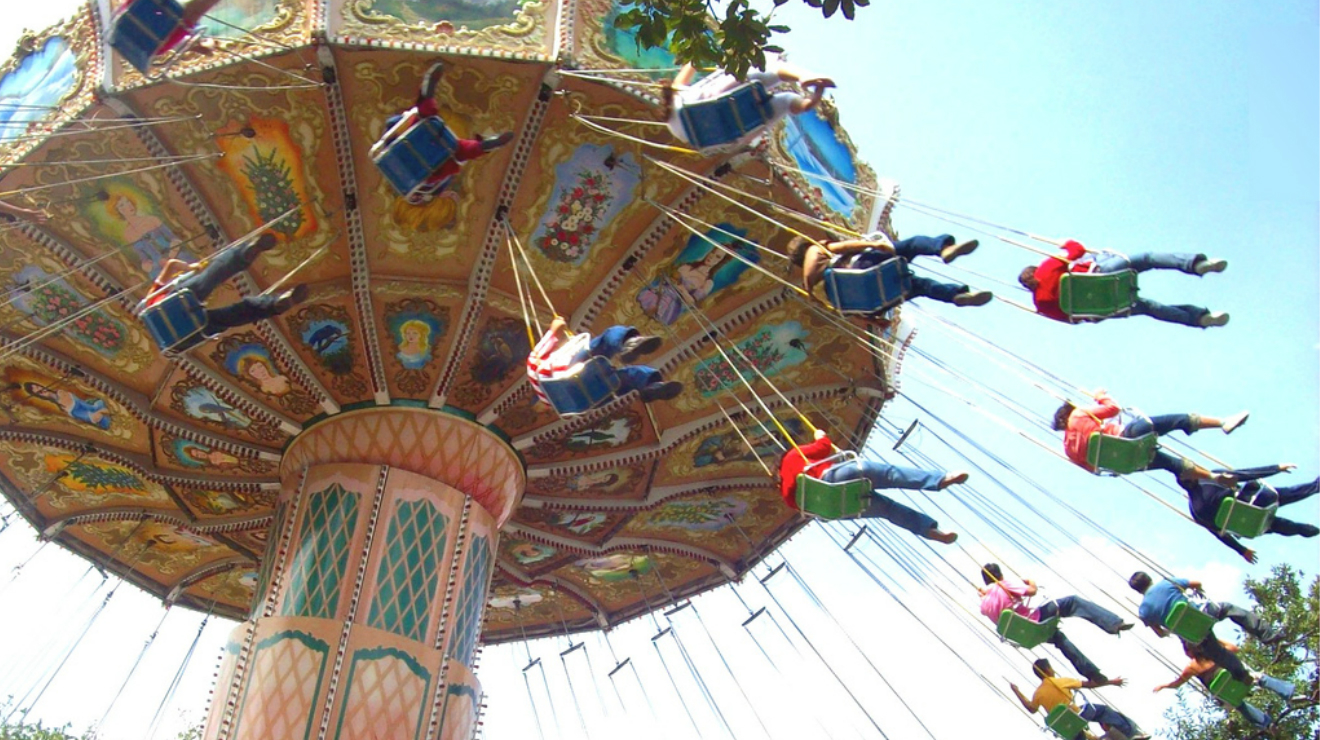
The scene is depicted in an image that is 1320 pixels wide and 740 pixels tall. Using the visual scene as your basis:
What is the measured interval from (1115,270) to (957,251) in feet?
3.41

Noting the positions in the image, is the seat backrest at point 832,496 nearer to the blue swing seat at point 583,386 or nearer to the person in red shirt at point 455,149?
the blue swing seat at point 583,386

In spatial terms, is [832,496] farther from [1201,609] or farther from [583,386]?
[1201,609]

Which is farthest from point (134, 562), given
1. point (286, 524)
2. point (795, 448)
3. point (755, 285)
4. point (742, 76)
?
point (742, 76)

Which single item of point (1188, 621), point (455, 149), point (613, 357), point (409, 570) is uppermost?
point (409, 570)

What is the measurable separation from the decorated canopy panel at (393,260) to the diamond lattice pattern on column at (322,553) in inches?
33.4

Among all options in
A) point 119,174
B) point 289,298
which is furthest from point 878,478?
point 119,174

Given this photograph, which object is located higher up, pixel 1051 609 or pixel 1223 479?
pixel 1051 609

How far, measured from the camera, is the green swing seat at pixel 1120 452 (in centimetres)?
765

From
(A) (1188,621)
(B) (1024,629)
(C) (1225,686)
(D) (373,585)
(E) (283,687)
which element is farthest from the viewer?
(D) (373,585)

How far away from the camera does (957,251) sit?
7492 millimetres

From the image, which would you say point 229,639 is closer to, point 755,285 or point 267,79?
point 267,79

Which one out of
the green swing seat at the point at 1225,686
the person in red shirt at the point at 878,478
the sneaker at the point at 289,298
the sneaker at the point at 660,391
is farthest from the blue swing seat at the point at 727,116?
the green swing seat at the point at 1225,686

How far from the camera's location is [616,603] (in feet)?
49.4

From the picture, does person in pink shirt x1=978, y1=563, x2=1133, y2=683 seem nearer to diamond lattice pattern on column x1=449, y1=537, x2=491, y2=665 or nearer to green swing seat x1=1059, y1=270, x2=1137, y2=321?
green swing seat x1=1059, y1=270, x2=1137, y2=321
